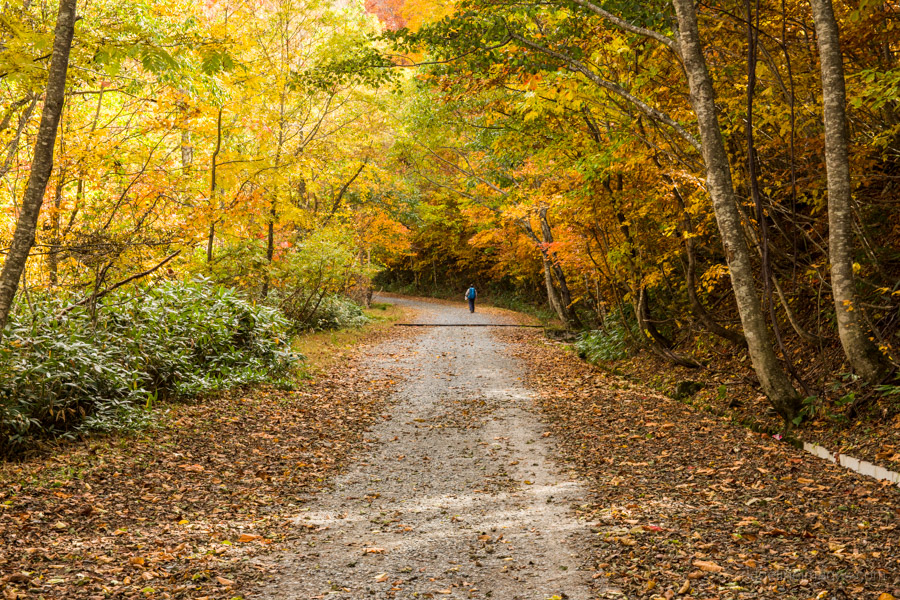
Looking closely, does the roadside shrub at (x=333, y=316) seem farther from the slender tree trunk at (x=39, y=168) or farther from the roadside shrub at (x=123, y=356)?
the slender tree trunk at (x=39, y=168)

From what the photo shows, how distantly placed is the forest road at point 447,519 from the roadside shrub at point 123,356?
3.08m

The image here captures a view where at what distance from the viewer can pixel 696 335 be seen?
1242cm

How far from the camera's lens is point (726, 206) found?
7184 mm

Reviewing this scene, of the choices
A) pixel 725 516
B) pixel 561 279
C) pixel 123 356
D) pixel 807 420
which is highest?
pixel 561 279

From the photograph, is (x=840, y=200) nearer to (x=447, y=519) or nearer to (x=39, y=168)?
(x=447, y=519)

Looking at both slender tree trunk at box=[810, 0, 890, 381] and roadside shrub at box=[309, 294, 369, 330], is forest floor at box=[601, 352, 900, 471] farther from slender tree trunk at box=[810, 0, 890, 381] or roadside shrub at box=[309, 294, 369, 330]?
roadside shrub at box=[309, 294, 369, 330]

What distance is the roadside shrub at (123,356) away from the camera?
681cm

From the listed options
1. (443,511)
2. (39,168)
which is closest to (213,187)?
(39,168)

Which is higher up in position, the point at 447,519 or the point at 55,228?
the point at 55,228

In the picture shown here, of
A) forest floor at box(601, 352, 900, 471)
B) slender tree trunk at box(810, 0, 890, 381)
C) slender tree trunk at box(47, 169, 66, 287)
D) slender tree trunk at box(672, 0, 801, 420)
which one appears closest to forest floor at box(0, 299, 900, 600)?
A: forest floor at box(601, 352, 900, 471)

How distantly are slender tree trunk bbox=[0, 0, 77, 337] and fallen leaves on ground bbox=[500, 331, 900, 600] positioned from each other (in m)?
5.02

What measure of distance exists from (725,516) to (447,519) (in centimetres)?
227

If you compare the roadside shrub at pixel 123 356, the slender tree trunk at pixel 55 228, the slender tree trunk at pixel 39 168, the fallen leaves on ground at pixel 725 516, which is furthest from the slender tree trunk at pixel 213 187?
the fallen leaves on ground at pixel 725 516

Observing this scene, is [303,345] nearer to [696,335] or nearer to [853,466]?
[696,335]
